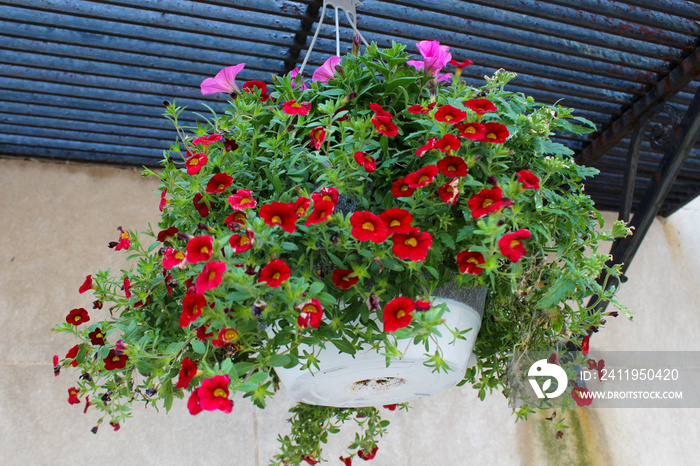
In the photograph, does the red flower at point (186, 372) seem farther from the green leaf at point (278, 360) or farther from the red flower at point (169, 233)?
the red flower at point (169, 233)

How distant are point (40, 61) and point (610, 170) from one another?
2.83 metres

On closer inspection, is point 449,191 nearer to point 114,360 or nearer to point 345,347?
point 345,347

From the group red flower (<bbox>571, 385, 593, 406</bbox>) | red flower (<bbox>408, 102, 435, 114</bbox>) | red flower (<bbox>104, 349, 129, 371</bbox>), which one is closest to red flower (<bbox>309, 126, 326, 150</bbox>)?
red flower (<bbox>408, 102, 435, 114</bbox>)

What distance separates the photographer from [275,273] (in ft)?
2.53

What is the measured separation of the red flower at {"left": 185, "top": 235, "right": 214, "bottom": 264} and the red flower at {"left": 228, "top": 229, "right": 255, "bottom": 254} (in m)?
0.03

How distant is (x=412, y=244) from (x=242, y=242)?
0.76 ft

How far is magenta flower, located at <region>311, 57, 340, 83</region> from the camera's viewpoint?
42.1 inches

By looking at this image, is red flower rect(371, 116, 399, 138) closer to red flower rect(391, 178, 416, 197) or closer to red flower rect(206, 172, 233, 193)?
red flower rect(391, 178, 416, 197)

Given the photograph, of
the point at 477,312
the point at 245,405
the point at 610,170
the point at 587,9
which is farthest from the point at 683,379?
the point at 477,312

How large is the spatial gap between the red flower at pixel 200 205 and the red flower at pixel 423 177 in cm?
37

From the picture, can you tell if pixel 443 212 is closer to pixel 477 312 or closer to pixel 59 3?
pixel 477 312

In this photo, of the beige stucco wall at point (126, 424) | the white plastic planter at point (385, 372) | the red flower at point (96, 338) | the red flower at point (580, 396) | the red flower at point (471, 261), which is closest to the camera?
the red flower at point (471, 261)

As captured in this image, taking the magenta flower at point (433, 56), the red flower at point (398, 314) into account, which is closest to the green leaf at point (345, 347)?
the red flower at point (398, 314)

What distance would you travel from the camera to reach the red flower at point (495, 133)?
0.87 m
